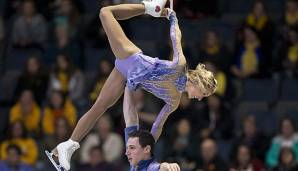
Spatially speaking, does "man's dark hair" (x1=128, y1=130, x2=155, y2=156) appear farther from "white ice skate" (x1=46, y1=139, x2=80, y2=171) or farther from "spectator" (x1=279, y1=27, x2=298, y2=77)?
"spectator" (x1=279, y1=27, x2=298, y2=77)

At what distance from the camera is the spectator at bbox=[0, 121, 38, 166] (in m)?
12.6

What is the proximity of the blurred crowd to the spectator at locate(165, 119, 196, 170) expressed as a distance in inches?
0.5

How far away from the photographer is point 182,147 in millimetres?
11961

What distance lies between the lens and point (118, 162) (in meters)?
12.2

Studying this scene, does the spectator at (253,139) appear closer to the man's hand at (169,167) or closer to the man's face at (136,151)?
the man's face at (136,151)

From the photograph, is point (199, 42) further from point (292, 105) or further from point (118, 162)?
point (118, 162)

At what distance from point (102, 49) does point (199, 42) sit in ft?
4.41

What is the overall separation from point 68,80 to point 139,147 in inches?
223

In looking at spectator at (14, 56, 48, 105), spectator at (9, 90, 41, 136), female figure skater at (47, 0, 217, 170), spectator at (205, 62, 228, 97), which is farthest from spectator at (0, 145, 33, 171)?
female figure skater at (47, 0, 217, 170)

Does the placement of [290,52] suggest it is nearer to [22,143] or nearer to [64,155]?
[22,143]

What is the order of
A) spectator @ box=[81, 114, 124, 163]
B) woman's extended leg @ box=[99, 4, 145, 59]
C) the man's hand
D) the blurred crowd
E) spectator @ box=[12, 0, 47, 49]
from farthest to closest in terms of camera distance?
spectator @ box=[12, 0, 47, 49], spectator @ box=[81, 114, 124, 163], the blurred crowd, woman's extended leg @ box=[99, 4, 145, 59], the man's hand

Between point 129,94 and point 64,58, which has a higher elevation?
point 129,94

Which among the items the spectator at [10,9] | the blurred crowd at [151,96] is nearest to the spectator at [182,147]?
the blurred crowd at [151,96]

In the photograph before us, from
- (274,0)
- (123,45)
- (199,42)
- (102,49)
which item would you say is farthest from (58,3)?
(123,45)
